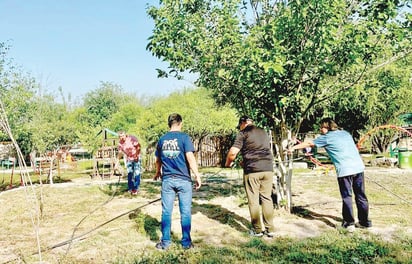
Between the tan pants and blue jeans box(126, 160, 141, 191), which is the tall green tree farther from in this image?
blue jeans box(126, 160, 141, 191)

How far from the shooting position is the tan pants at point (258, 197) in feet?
17.6

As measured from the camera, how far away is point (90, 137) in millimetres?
18766

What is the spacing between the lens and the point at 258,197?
5.39m

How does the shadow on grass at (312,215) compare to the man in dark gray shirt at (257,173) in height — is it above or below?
below

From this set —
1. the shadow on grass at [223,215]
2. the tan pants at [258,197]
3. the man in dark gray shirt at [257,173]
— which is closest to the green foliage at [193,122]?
the shadow on grass at [223,215]

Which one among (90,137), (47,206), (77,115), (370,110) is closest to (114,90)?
(77,115)

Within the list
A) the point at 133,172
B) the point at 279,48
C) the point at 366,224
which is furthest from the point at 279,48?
the point at 133,172

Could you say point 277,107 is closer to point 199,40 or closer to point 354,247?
point 199,40

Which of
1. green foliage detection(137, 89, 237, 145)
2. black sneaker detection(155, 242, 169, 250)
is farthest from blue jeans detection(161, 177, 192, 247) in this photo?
green foliage detection(137, 89, 237, 145)

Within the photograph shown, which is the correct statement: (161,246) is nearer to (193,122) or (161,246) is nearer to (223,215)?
(223,215)

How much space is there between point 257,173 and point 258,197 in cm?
36

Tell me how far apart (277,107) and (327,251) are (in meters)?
2.77

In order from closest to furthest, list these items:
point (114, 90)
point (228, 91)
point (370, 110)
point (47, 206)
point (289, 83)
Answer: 1. point (289, 83)
2. point (228, 91)
3. point (47, 206)
4. point (370, 110)
5. point (114, 90)

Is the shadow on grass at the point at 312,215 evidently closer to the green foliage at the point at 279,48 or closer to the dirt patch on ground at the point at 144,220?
the dirt patch on ground at the point at 144,220
